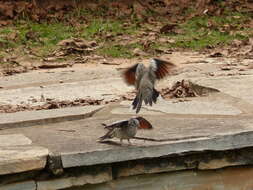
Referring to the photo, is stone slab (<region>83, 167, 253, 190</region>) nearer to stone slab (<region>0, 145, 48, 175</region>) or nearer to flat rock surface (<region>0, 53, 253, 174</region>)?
flat rock surface (<region>0, 53, 253, 174</region>)

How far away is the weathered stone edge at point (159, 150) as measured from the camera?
3344 mm

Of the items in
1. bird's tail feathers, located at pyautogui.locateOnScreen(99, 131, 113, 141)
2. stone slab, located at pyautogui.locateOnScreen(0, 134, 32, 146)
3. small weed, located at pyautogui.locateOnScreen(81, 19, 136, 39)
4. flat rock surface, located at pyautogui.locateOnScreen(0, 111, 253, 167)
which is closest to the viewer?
flat rock surface, located at pyautogui.locateOnScreen(0, 111, 253, 167)

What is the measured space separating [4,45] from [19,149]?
14.1 ft

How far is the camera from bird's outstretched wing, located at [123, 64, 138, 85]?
3.81 metres

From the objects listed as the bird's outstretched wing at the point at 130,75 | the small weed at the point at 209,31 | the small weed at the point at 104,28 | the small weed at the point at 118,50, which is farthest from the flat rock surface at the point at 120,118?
the small weed at the point at 104,28

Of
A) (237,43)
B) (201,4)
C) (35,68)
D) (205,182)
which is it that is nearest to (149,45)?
(237,43)

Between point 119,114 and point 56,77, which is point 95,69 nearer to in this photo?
point 56,77

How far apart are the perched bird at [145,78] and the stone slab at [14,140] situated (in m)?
0.59

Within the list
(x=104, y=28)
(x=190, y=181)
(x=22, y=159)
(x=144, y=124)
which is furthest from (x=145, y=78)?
(x=104, y=28)

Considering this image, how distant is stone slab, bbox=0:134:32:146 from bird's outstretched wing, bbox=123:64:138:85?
60 centimetres

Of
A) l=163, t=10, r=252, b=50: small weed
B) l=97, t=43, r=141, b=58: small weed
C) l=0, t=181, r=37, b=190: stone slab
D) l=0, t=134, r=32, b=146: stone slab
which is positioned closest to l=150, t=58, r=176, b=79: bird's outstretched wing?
l=0, t=134, r=32, b=146: stone slab

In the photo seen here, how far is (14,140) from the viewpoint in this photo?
3.69 metres

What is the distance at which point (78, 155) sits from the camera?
3336mm

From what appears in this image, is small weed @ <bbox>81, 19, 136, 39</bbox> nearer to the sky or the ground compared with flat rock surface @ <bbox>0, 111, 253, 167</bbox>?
nearer to the sky
